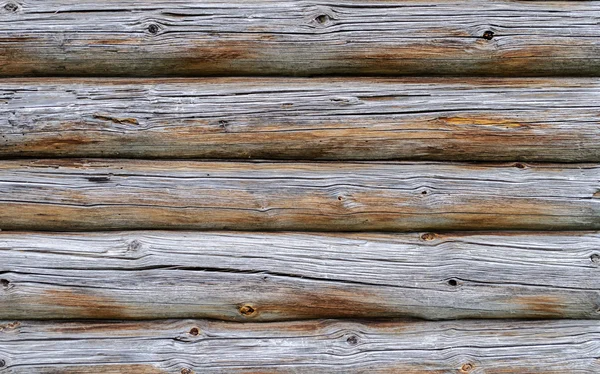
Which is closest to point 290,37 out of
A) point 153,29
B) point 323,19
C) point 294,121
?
point 323,19

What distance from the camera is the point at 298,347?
1773 millimetres

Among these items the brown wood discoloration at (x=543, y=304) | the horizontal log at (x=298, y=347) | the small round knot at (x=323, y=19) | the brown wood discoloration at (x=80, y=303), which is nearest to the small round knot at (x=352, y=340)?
the horizontal log at (x=298, y=347)

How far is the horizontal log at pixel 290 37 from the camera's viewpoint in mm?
1872

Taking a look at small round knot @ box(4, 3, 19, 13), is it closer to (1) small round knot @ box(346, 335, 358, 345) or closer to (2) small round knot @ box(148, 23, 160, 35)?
(2) small round knot @ box(148, 23, 160, 35)

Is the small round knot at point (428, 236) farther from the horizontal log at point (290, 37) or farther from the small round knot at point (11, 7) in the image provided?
the small round knot at point (11, 7)

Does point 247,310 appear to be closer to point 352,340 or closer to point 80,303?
point 352,340

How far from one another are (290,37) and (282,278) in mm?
738

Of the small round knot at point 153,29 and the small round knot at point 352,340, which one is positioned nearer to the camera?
the small round knot at point 352,340

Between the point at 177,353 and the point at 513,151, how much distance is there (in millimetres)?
1176

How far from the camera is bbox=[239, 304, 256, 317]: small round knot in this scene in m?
1.79

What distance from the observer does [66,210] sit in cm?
182

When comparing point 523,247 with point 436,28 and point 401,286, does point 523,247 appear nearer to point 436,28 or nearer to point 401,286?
point 401,286

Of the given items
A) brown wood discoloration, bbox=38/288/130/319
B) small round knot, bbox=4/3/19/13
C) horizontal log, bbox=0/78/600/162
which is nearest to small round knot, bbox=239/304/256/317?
brown wood discoloration, bbox=38/288/130/319

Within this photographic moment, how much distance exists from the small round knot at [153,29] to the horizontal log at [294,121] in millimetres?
157
